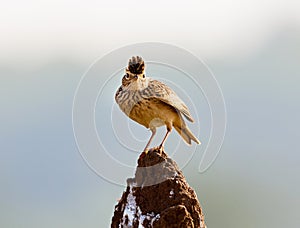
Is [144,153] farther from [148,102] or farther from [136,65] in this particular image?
[136,65]

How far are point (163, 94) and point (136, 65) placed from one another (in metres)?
0.30

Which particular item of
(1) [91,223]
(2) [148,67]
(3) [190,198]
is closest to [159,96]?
(2) [148,67]

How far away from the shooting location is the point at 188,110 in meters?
6.39

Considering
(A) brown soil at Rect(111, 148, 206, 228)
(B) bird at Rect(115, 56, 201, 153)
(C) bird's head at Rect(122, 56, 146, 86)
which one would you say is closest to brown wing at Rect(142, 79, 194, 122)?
(B) bird at Rect(115, 56, 201, 153)

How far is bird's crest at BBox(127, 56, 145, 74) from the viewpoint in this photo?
6.11 metres

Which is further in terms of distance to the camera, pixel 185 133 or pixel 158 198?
pixel 185 133

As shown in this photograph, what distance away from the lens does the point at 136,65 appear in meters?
6.12

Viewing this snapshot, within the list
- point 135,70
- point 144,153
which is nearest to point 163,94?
point 135,70

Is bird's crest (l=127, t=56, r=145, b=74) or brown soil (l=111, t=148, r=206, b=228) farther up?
bird's crest (l=127, t=56, r=145, b=74)

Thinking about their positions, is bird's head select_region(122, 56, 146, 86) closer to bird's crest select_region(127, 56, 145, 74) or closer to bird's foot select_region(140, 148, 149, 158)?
bird's crest select_region(127, 56, 145, 74)

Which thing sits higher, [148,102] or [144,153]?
[148,102]

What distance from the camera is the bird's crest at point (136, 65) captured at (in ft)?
20.0

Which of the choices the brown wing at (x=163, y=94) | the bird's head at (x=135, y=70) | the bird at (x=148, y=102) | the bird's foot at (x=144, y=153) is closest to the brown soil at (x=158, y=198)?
the bird's foot at (x=144, y=153)

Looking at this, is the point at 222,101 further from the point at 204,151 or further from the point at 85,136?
the point at 85,136
